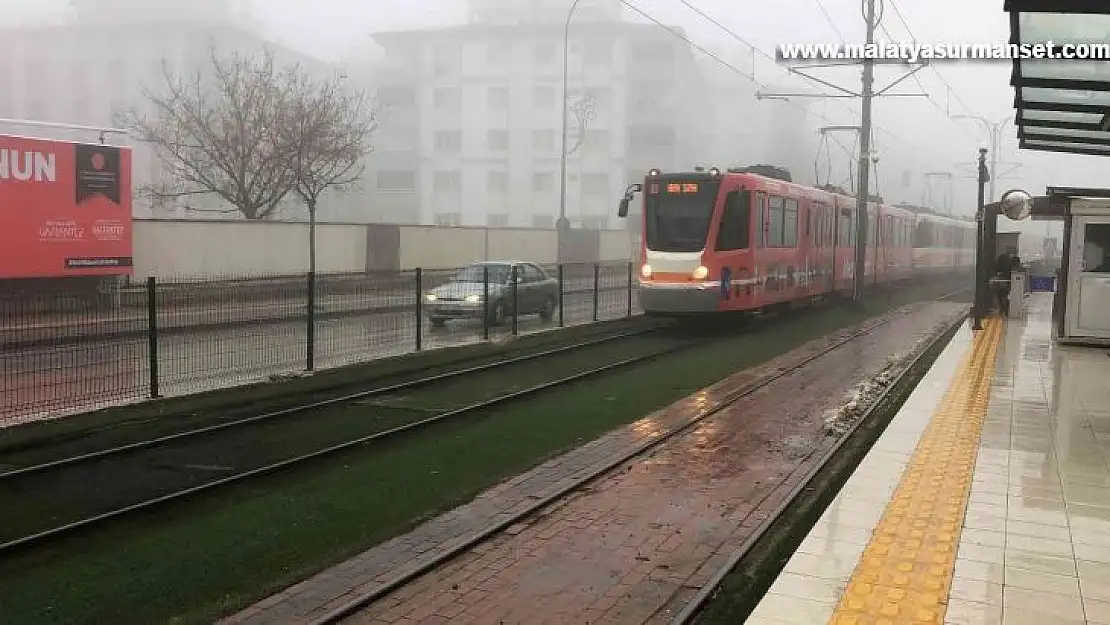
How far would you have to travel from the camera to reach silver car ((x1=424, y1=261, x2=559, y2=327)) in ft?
61.4

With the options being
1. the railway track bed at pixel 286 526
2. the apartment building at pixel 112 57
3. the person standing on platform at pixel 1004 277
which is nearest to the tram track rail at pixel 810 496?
the railway track bed at pixel 286 526

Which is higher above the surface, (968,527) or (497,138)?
(497,138)

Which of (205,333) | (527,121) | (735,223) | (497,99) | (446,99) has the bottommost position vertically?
→ (205,333)

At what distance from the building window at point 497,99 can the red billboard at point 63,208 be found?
173 feet

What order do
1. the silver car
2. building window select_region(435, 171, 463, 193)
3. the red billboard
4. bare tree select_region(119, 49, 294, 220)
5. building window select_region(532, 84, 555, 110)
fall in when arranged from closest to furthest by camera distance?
the silver car
the red billboard
bare tree select_region(119, 49, 294, 220)
building window select_region(435, 171, 463, 193)
building window select_region(532, 84, 555, 110)

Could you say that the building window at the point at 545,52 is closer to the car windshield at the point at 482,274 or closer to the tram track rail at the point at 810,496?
the car windshield at the point at 482,274

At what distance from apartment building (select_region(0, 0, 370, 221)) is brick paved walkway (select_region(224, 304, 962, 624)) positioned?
1809 inches

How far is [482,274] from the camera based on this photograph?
1952cm

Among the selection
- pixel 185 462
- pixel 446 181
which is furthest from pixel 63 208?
pixel 446 181

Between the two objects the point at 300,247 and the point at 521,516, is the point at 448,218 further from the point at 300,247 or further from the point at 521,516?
the point at 521,516

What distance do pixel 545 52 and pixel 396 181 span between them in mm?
15294

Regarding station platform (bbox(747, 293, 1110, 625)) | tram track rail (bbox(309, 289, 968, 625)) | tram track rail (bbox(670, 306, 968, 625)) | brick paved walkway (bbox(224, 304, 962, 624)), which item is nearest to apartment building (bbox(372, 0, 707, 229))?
tram track rail (bbox(309, 289, 968, 625))

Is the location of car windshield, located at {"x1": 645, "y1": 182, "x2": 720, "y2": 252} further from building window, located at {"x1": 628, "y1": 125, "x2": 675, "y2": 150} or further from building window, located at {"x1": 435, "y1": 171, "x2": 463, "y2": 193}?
building window, located at {"x1": 435, "y1": 171, "x2": 463, "y2": 193}

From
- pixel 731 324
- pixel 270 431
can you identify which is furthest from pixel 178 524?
pixel 731 324
